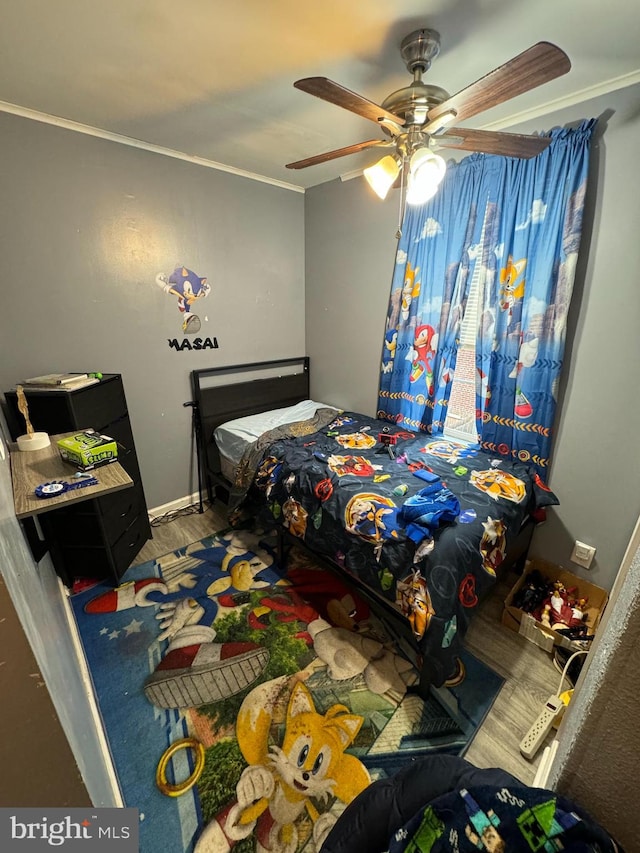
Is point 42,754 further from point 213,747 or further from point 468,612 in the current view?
point 468,612

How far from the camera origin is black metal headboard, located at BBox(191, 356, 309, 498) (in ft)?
9.53

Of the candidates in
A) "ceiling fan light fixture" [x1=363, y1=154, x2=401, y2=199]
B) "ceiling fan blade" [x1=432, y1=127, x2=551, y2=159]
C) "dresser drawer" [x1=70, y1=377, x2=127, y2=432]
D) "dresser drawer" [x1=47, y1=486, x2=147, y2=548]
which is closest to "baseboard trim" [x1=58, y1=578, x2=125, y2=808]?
"dresser drawer" [x1=47, y1=486, x2=147, y2=548]

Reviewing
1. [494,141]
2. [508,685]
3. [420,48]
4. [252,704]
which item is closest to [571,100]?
[494,141]

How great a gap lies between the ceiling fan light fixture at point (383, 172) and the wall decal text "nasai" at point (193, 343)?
182 cm

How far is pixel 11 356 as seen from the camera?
2.07 metres

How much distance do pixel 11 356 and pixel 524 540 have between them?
327 centimetres

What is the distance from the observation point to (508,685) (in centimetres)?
166

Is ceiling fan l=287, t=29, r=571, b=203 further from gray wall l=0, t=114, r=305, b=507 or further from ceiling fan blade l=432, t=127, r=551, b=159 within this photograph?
gray wall l=0, t=114, r=305, b=507

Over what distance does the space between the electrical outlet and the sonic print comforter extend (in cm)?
35

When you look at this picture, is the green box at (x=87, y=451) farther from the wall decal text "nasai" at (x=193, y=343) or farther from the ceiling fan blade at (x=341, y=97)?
the wall decal text "nasai" at (x=193, y=343)

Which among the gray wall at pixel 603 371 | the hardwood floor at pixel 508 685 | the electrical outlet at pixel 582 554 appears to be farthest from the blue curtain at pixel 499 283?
the hardwood floor at pixel 508 685

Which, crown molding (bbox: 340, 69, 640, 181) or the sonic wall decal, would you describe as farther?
the sonic wall decal

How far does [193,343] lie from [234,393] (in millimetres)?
526

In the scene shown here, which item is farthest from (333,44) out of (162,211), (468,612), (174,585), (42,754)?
(174,585)
